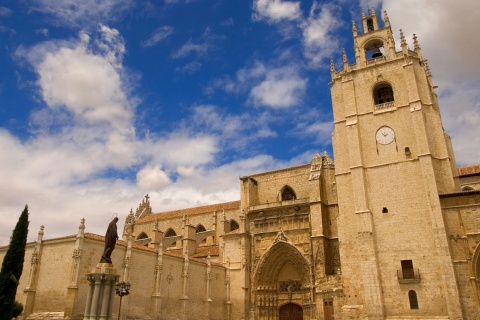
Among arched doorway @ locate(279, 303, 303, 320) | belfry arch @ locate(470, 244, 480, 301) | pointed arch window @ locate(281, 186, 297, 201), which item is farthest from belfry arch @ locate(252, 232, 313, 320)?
belfry arch @ locate(470, 244, 480, 301)

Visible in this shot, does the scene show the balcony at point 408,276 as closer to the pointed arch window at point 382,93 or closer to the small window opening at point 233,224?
the pointed arch window at point 382,93

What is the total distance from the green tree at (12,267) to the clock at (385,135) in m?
20.1

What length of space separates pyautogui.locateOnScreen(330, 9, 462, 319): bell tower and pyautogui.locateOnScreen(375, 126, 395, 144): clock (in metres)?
0.06

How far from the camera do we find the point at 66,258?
18.5 meters

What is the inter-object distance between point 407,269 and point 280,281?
8986mm

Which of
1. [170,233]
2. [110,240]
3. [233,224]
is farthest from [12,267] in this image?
[170,233]

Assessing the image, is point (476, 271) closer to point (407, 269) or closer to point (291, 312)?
point (407, 269)

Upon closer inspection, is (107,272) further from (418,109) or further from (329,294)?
(418,109)

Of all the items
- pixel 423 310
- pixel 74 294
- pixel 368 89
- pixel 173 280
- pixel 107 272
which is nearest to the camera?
pixel 107 272

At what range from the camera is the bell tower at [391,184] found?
2059 centimetres

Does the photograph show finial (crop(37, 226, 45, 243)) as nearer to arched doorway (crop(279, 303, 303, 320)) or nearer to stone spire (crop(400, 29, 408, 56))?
arched doorway (crop(279, 303, 303, 320))

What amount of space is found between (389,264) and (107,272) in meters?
15.8

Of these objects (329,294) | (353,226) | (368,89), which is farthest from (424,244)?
(368,89)

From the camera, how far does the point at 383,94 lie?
84.9 feet
